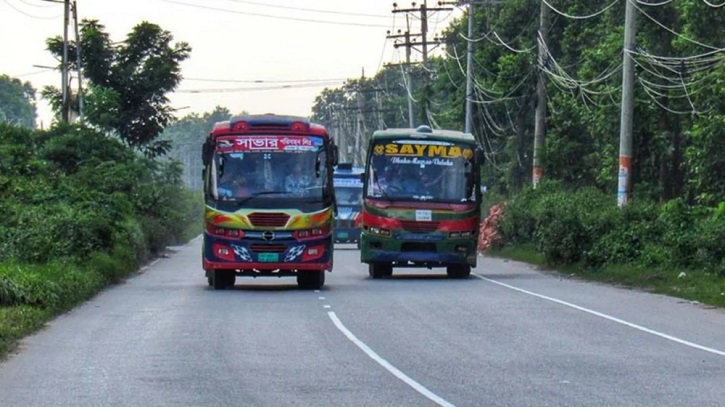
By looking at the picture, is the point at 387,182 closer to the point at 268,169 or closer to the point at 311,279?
the point at 311,279

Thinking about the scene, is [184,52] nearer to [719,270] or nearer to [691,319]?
[719,270]

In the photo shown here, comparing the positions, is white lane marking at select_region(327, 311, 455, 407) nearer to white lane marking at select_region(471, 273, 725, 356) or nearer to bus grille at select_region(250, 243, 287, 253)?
white lane marking at select_region(471, 273, 725, 356)

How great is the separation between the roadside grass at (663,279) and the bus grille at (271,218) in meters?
7.44

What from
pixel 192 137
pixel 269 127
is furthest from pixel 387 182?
pixel 192 137

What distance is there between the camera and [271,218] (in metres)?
24.7

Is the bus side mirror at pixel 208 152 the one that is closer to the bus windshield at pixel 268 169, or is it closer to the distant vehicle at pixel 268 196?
the distant vehicle at pixel 268 196

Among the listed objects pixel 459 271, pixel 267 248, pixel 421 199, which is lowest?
pixel 459 271

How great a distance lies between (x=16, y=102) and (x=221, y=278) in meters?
90.0

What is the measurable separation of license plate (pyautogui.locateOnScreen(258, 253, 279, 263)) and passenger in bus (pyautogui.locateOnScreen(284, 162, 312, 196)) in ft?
4.07

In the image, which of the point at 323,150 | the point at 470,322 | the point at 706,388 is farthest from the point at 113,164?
the point at 706,388

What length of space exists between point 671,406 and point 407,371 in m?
3.19

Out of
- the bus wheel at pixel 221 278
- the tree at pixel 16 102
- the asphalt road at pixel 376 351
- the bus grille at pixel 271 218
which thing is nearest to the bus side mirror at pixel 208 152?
the bus grille at pixel 271 218

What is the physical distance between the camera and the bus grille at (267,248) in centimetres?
2478

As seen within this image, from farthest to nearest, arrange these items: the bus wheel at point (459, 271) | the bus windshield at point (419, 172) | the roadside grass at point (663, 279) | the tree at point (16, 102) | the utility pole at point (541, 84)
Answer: the tree at point (16, 102) → the utility pole at point (541, 84) → the bus wheel at point (459, 271) → the bus windshield at point (419, 172) → the roadside grass at point (663, 279)
